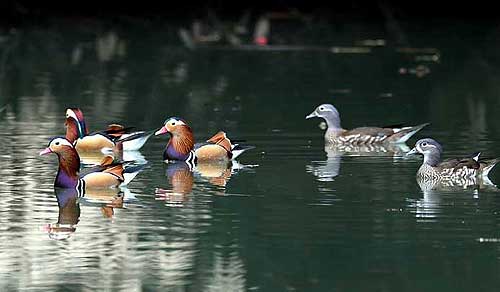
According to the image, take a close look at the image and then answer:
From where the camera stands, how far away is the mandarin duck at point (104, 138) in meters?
14.2

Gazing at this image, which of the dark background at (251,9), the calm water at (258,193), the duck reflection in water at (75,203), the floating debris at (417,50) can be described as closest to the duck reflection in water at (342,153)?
the calm water at (258,193)

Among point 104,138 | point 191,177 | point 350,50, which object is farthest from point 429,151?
point 350,50

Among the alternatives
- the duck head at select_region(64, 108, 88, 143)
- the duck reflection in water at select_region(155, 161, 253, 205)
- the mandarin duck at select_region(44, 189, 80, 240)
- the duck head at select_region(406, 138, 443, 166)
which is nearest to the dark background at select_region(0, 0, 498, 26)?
the duck head at select_region(64, 108, 88, 143)

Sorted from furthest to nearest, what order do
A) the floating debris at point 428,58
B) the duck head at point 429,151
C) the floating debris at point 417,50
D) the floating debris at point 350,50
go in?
the floating debris at point 417,50 < the floating debris at point 350,50 < the floating debris at point 428,58 < the duck head at point 429,151

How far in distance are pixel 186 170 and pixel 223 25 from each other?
580 inches

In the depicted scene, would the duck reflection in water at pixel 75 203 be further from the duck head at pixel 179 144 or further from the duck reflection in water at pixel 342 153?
the duck reflection in water at pixel 342 153

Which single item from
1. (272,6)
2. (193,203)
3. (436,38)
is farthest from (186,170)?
(272,6)

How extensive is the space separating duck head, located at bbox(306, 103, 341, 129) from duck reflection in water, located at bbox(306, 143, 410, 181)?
575 millimetres

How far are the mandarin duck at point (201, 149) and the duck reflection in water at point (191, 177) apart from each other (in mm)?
52

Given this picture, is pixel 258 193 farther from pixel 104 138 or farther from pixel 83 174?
pixel 104 138

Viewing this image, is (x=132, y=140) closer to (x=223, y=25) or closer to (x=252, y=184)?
(x=252, y=184)

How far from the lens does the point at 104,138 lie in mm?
14227

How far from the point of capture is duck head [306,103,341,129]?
603 inches

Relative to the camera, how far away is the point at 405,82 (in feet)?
65.7
